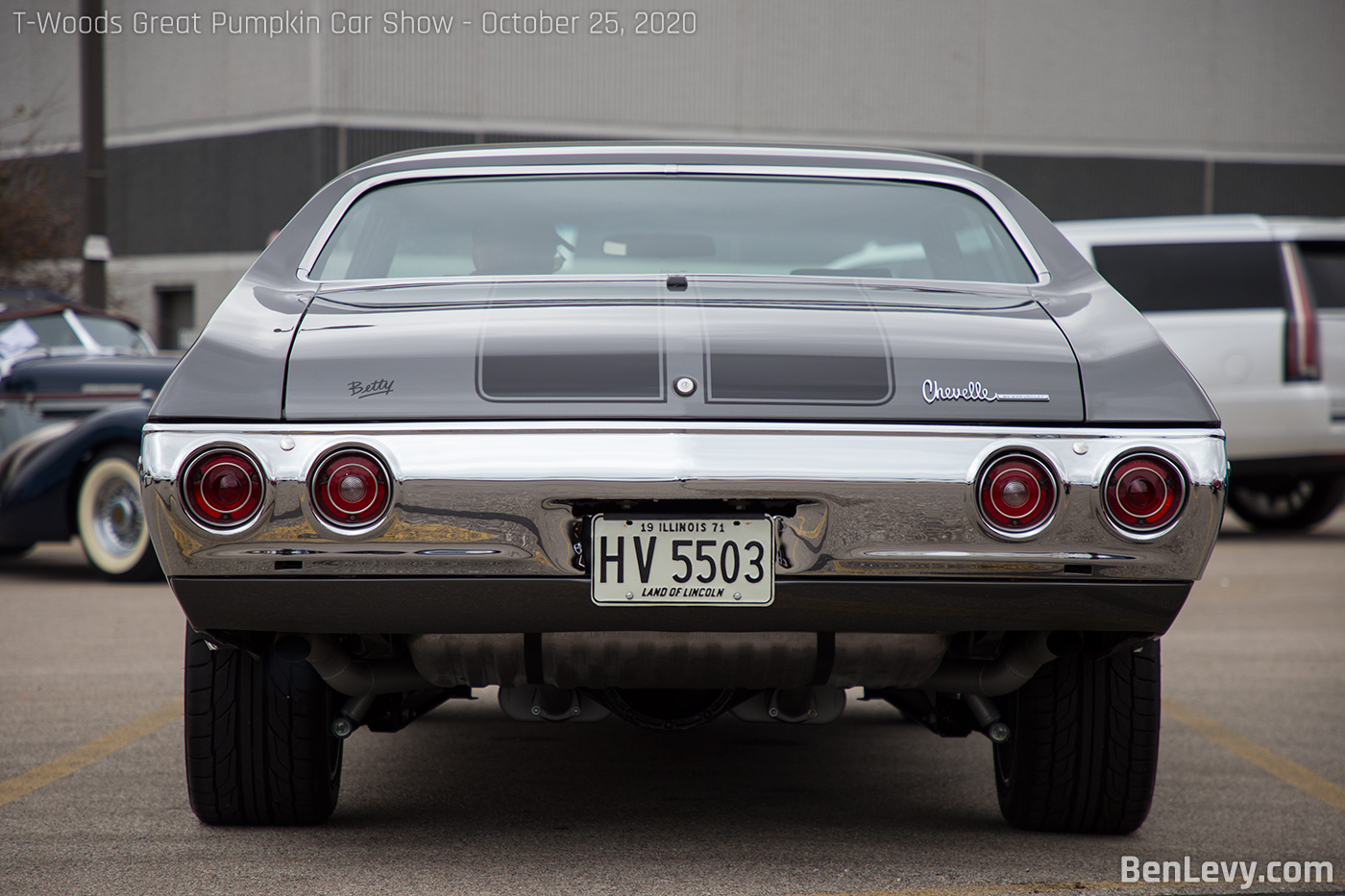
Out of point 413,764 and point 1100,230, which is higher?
point 1100,230

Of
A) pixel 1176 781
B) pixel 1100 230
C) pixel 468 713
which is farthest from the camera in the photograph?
pixel 1100 230

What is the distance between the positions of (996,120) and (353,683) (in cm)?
2296

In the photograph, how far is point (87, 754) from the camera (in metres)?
3.54

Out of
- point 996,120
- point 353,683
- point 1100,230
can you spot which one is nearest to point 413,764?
point 353,683

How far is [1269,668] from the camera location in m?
5.07

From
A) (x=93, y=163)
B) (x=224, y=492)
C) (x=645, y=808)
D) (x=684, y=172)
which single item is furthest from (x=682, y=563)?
(x=93, y=163)

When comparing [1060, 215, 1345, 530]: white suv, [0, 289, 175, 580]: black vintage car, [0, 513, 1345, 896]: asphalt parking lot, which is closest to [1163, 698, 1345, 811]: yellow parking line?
[0, 513, 1345, 896]: asphalt parking lot

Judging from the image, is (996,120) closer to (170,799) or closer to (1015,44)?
(1015,44)

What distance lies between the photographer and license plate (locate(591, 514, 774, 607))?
220 cm

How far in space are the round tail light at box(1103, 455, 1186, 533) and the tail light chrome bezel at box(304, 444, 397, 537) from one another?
124cm

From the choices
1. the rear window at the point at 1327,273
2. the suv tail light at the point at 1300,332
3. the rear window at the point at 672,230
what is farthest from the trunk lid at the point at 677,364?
the rear window at the point at 1327,273

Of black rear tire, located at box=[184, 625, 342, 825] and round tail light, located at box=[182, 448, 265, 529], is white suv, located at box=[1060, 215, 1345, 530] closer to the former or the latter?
black rear tire, located at box=[184, 625, 342, 825]

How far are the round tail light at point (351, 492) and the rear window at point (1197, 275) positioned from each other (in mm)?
8372

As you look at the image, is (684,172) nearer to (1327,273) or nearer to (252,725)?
(252,725)
